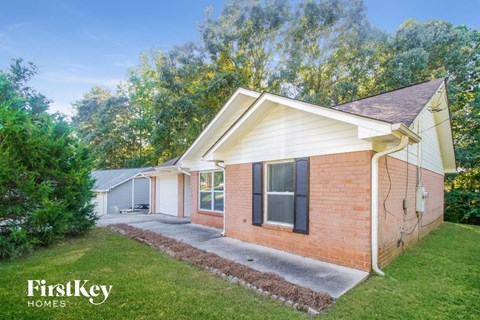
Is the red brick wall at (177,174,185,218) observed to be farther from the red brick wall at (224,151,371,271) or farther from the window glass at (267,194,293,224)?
the red brick wall at (224,151,371,271)

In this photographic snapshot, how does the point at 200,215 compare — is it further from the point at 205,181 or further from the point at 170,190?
the point at 170,190

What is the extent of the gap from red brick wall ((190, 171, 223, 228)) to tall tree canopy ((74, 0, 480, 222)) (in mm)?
8384

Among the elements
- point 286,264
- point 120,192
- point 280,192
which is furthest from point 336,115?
point 120,192

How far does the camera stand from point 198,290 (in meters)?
4.22

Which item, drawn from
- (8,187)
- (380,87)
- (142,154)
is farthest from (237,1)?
(142,154)

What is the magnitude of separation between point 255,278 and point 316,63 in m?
17.3

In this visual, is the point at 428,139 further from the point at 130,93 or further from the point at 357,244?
the point at 130,93

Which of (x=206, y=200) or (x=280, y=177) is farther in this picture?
(x=206, y=200)

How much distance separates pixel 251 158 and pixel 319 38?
14.1m

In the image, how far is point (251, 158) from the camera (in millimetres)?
7469

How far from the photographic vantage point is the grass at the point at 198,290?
3.49m

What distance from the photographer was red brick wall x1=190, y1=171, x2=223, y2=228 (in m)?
9.73

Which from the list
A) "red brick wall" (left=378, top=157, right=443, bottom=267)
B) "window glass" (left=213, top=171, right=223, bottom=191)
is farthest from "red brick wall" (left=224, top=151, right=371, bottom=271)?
"window glass" (left=213, top=171, right=223, bottom=191)

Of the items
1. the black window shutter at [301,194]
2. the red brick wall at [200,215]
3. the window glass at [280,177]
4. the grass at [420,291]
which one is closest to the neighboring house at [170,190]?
the red brick wall at [200,215]
